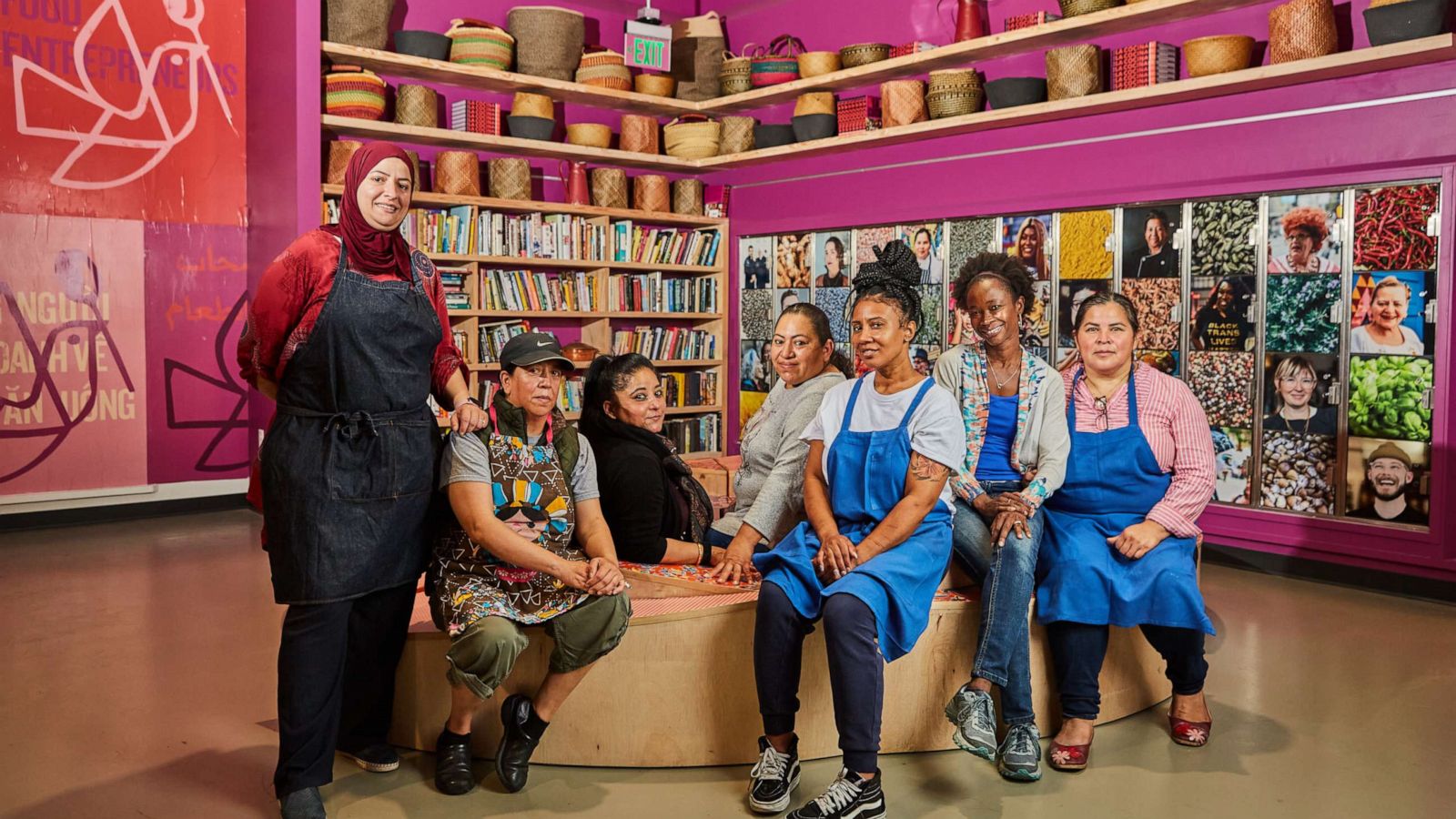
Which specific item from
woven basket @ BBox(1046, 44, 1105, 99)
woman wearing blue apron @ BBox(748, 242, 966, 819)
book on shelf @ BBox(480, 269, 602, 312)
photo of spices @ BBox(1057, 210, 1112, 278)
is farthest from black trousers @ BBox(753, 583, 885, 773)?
book on shelf @ BBox(480, 269, 602, 312)

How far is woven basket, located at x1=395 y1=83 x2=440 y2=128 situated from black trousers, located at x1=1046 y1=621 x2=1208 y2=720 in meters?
4.82

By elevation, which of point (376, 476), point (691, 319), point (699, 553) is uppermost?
point (691, 319)

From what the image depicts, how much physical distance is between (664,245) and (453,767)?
17.0 feet

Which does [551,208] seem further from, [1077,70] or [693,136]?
[1077,70]

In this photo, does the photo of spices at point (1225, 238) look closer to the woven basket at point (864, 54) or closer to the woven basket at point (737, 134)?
the woven basket at point (864, 54)

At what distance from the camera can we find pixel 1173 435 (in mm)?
3273

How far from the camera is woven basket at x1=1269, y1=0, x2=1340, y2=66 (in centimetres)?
497

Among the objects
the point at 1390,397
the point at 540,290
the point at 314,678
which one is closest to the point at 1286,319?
the point at 1390,397

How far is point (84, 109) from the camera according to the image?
20.9ft

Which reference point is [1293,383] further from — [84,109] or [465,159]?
[84,109]

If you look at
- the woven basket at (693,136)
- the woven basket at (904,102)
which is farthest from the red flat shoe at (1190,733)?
the woven basket at (693,136)

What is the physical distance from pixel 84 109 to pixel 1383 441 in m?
6.54

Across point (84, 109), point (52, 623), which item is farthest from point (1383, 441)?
point (84, 109)

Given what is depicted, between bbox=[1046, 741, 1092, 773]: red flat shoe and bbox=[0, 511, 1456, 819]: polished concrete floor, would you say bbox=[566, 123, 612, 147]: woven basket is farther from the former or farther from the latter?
bbox=[1046, 741, 1092, 773]: red flat shoe
